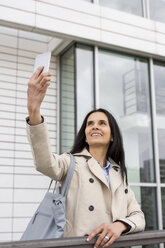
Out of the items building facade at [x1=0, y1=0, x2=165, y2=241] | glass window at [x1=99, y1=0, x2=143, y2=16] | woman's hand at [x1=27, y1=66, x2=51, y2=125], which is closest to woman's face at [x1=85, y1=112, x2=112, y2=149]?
woman's hand at [x1=27, y1=66, x2=51, y2=125]

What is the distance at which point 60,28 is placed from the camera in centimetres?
539

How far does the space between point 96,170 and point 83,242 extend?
0.47 metres

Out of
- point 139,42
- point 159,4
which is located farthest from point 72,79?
point 159,4

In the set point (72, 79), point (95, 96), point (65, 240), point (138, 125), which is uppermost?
point (72, 79)

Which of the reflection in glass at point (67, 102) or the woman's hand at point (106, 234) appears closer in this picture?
the woman's hand at point (106, 234)

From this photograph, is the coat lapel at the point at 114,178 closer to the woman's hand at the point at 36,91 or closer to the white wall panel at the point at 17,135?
the woman's hand at the point at 36,91

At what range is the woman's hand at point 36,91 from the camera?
141cm

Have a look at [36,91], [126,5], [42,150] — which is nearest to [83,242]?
[42,150]

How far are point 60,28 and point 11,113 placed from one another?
65.4 inches

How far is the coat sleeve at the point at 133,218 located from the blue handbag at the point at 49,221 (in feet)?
1.03

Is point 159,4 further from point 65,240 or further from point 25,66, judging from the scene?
point 65,240

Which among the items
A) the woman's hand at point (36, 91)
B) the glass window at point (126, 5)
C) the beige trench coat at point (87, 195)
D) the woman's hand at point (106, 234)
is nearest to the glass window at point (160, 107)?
the glass window at point (126, 5)

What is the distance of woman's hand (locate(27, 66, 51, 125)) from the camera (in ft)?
4.64

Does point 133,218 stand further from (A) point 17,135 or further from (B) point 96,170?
(A) point 17,135
